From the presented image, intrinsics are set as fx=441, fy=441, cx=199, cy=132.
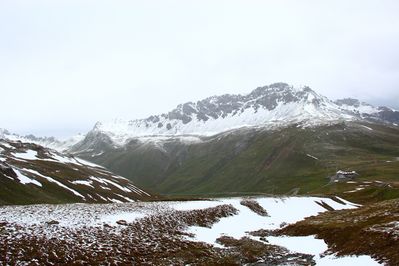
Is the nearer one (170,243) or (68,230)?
(68,230)

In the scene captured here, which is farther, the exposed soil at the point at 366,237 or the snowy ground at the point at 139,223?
the snowy ground at the point at 139,223

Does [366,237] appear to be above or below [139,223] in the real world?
below

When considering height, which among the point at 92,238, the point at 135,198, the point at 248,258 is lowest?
the point at 135,198

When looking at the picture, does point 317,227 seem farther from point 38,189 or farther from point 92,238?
point 38,189

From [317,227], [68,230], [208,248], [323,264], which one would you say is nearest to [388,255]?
[323,264]

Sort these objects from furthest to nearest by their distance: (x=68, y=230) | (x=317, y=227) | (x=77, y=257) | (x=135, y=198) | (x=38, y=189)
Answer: (x=135, y=198) → (x=38, y=189) → (x=317, y=227) → (x=68, y=230) → (x=77, y=257)

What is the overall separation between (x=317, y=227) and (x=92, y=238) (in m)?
30.1

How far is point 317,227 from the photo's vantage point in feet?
180

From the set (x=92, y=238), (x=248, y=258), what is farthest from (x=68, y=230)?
(x=248, y=258)

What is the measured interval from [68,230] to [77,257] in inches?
259

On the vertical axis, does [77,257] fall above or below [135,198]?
above

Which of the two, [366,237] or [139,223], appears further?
[139,223]

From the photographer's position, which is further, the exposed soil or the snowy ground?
the snowy ground

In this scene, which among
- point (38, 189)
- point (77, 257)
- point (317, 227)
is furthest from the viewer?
point (38, 189)
